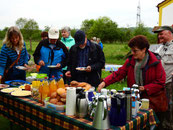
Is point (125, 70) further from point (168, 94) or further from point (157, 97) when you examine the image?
point (168, 94)

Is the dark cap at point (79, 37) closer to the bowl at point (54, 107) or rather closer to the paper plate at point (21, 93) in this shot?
the paper plate at point (21, 93)

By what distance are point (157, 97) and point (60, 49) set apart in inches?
80.2

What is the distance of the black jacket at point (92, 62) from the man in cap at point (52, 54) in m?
0.32

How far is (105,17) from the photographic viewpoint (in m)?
65.6

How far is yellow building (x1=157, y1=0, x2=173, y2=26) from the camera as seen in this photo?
10.4 m

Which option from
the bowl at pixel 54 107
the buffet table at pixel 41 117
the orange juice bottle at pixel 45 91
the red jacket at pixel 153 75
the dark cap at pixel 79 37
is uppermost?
the dark cap at pixel 79 37

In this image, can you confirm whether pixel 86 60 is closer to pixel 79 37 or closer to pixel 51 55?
pixel 79 37

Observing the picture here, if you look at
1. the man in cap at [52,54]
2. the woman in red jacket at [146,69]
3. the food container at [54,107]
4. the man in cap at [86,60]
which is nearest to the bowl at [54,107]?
the food container at [54,107]

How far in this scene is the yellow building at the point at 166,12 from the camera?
34.1ft

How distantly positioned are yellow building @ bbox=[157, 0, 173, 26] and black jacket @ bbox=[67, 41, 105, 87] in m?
8.37

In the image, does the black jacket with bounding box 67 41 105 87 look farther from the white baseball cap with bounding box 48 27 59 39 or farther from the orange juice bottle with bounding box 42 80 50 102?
the orange juice bottle with bounding box 42 80 50 102

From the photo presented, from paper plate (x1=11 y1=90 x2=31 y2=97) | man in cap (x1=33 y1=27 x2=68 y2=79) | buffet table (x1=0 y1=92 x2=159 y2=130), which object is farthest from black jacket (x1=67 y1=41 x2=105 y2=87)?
buffet table (x1=0 y1=92 x2=159 y2=130)

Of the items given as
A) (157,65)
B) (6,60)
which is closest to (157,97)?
(157,65)

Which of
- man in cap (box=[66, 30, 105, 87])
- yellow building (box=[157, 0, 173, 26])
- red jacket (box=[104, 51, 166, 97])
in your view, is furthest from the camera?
yellow building (box=[157, 0, 173, 26])
